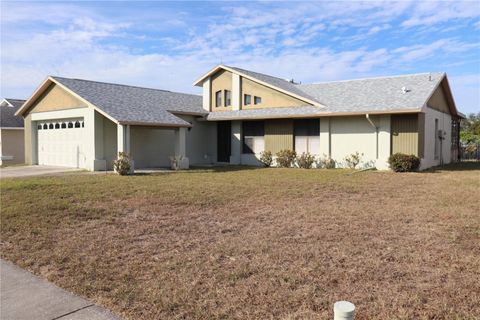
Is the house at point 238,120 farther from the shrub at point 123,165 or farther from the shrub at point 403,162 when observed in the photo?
the shrub at point 123,165

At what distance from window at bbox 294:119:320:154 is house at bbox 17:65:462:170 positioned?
5 cm

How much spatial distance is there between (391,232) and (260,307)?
388 centimetres

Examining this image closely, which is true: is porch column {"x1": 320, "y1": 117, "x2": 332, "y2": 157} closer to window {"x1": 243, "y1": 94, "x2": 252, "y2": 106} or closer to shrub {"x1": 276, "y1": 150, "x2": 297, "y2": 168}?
shrub {"x1": 276, "y1": 150, "x2": 297, "y2": 168}

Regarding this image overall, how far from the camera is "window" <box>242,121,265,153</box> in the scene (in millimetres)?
23953

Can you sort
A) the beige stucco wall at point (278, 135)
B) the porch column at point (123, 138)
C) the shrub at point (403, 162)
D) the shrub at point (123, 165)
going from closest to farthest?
1. the shrub at point (123, 165)
2. the shrub at point (403, 162)
3. the porch column at point (123, 138)
4. the beige stucco wall at point (278, 135)

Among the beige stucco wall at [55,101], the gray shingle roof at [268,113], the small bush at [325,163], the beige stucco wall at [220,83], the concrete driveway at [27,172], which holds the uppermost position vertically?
the beige stucco wall at [220,83]

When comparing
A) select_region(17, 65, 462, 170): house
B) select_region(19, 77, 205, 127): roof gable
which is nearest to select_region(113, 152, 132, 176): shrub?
select_region(17, 65, 462, 170): house

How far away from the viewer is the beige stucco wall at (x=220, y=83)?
25.2 m

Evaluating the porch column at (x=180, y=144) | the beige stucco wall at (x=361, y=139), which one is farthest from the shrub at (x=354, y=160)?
the porch column at (x=180, y=144)

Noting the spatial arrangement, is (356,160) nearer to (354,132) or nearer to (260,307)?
(354,132)

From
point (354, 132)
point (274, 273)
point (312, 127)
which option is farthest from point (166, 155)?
point (274, 273)

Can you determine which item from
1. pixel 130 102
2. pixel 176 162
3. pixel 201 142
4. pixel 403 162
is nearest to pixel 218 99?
pixel 201 142

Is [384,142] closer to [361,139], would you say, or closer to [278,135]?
[361,139]

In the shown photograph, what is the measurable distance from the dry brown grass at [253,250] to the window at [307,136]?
32.7 feet
